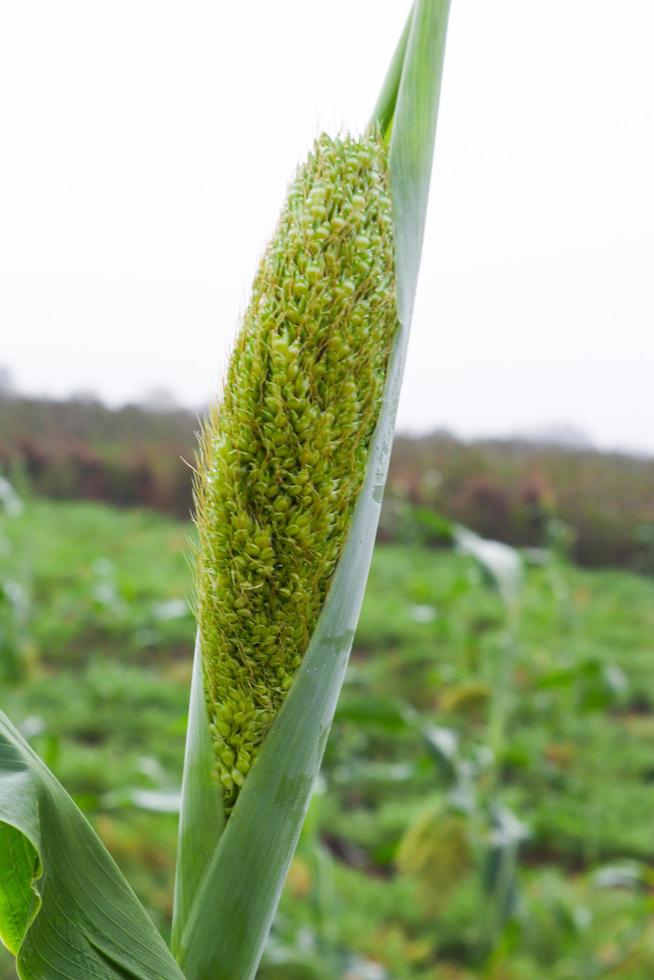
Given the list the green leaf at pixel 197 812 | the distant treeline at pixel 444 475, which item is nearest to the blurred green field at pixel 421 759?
the distant treeline at pixel 444 475

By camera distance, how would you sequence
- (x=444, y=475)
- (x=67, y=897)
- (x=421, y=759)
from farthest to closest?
1. (x=444, y=475)
2. (x=421, y=759)
3. (x=67, y=897)

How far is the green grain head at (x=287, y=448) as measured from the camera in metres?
0.63

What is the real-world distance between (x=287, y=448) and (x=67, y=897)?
0.34 metres

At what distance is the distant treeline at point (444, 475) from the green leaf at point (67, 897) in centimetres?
536

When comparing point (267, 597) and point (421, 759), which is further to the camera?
point (421, 759)

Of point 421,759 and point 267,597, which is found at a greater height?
point 267,597

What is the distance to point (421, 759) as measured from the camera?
112 inches

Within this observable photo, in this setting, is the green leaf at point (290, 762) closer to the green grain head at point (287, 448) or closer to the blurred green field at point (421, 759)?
the green grain head at point (287, 448)

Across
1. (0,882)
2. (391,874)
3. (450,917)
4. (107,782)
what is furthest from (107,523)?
(0,882)

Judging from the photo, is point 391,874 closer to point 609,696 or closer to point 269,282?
point 609,696

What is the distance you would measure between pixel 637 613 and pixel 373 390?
17.9ft

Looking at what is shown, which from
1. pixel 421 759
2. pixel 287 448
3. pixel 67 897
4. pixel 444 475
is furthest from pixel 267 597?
pixel 444 475

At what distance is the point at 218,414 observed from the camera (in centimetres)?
68

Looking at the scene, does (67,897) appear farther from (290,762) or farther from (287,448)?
(287,448)
